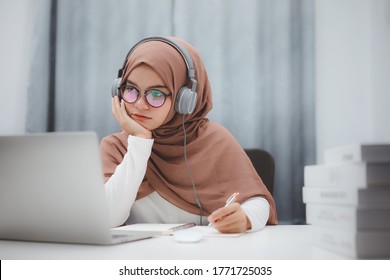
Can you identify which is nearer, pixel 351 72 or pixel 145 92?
pixel 145 92

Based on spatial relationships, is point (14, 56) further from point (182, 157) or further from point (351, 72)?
point (351, 72)

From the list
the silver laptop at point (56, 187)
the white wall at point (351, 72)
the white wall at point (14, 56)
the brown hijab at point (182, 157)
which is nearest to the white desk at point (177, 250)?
the silver laptop at point (56, 187)

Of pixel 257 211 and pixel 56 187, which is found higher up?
pixel 56 187

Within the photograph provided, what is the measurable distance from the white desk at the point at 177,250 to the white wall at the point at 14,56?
162cm

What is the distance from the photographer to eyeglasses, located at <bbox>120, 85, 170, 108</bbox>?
1.21m

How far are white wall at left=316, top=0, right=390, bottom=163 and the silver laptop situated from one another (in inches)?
62.2

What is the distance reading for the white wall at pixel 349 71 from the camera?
2049mm

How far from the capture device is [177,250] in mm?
669

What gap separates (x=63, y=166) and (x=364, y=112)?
1784 mm

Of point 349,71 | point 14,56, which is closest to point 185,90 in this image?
point 349,71

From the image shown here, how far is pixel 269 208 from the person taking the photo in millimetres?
1186

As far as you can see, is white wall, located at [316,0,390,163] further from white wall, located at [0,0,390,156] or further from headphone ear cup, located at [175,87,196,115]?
headphone ear cup, located at [175,87,196,115]

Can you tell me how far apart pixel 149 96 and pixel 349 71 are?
1.29 meters

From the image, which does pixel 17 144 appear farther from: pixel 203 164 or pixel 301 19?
pixel 301 19
